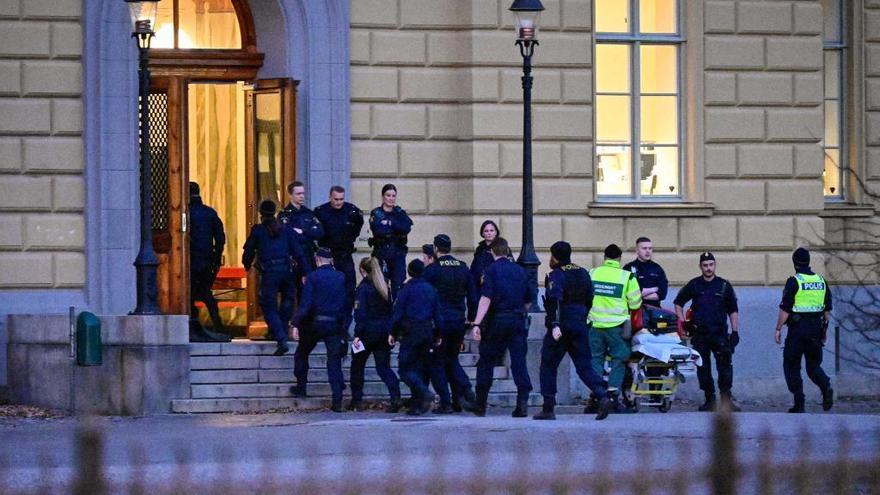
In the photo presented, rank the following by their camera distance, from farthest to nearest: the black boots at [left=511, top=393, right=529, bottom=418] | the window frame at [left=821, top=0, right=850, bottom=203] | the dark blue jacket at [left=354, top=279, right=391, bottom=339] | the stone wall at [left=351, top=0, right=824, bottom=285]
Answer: the window frame at [left=821, top=0, right=850, bottom=203], the stone wall at [left=351, top=0, right=824, bottom=285], the dark blue jacket at [left=354, top=279, right=391, bottom=339], the black boots at [left=511, top=393, right=529, bottom=418]

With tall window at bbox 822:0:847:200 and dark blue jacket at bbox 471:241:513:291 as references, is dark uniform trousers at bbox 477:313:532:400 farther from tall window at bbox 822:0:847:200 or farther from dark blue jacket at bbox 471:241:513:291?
tall window at bbox 822:0:847:200

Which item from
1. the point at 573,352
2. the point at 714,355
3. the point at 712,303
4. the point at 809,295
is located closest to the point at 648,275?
the point at 712,303

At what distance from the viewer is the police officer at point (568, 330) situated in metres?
16.3

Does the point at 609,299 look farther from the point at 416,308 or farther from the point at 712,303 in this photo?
the point at 416,308

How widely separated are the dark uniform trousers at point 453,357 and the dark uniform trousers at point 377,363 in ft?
1.47

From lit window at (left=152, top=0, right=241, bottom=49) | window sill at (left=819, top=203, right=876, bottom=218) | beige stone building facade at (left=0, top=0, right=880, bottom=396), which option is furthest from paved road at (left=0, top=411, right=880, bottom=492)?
window sill at (left=819, top=203, right=876, bottom=218)

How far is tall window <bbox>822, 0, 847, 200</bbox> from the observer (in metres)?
22.9

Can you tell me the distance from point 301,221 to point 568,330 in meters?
3.72

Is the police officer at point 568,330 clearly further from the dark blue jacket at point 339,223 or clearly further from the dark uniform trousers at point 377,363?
the dark blue jacket at point 339,223

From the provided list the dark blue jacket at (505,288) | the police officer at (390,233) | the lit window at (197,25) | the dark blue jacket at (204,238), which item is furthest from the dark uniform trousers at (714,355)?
the lit window at (197,25)

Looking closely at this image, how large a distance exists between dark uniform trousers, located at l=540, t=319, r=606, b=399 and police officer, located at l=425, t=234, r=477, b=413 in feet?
4.27

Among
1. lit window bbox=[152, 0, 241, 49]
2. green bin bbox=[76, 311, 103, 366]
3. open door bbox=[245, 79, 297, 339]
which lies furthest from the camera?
lit window bbox=[152, 0, 241, 49]

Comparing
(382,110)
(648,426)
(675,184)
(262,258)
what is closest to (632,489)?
(648,426)

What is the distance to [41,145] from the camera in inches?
754
